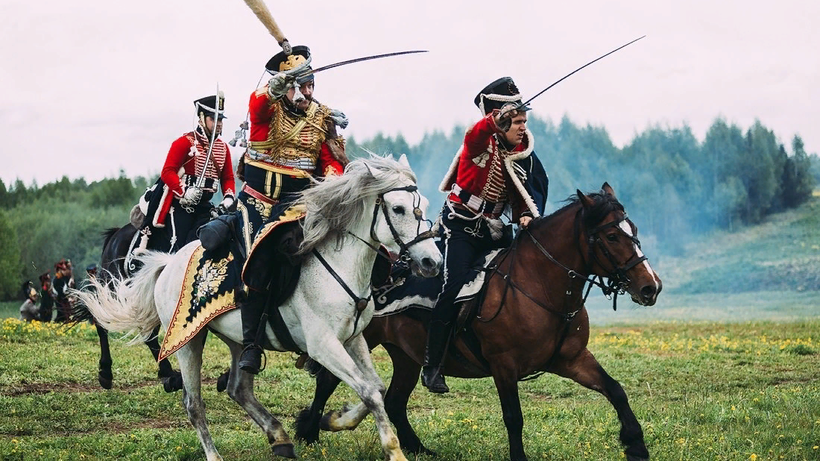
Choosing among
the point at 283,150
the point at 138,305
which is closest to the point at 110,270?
the point at 138,305

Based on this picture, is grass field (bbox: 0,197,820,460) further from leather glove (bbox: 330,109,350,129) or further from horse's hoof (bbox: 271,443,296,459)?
leather glove (bbox: 330,109,350,129)

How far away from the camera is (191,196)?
1213cm

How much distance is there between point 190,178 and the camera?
1238 centimetres

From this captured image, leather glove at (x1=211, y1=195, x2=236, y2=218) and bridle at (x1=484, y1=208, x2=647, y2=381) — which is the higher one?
leather glove at (x1=211, y1=195, x2=236, y2=218)

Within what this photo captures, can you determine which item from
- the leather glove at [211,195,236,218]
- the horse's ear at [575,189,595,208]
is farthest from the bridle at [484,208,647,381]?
the leather glove at [211,195,236,218]

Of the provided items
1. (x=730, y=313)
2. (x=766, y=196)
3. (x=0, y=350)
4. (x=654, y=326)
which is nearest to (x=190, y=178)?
(x=0, y=350)

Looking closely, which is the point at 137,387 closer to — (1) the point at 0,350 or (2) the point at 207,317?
(1) the point at 0,350

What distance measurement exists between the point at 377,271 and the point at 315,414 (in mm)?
1852

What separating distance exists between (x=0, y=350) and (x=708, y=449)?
447 inches

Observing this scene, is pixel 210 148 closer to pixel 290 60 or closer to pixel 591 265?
pixel 290 60

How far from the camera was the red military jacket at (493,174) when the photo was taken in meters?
9.12

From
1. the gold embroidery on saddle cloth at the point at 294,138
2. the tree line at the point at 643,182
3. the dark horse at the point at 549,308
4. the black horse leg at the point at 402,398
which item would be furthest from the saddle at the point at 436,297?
the tree line at the point at 643,182

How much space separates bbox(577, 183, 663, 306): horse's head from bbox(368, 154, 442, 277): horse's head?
5.02 ft

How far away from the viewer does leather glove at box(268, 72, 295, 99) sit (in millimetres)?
7797
